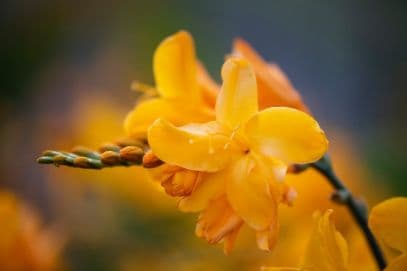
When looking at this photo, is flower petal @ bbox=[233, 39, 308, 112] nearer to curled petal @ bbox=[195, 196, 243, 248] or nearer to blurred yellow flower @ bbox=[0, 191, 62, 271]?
curled petal @ bbox=[195, 196, 243, 248]

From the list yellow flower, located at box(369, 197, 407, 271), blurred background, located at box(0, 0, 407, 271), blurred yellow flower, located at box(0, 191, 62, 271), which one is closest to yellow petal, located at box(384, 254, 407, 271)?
yellow flower, located at box(369, 197, 407, 271)

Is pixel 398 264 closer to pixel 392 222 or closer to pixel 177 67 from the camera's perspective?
pixel 392 222

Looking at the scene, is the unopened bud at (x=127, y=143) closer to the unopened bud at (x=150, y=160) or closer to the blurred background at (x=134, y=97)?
the unopened bud at (x=150, y=160)

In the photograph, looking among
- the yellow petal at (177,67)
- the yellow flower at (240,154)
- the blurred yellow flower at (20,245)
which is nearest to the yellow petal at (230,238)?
the yellow flower at (240,154)

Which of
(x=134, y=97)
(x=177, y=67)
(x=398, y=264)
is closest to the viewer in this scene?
(x=398, y=264)

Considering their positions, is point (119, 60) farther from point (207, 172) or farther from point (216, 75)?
point (207, 172)

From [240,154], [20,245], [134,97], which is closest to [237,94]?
[240,154]

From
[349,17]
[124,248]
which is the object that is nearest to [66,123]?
[124,248]
